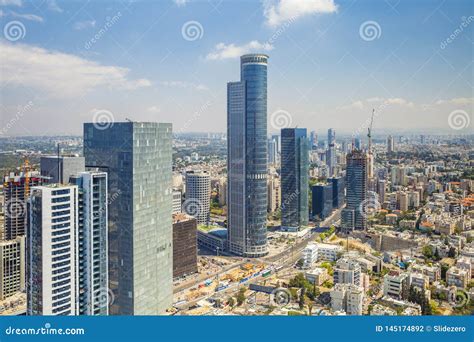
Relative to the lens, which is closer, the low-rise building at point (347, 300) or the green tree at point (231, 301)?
the low-rise building at point (347, 300)

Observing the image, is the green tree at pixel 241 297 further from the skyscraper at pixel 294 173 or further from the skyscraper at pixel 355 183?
the skyscraper at pixel 294 173

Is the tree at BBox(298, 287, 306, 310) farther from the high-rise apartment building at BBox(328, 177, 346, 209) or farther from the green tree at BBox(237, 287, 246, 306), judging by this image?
the high-rise apartment building at BBox(328, 177, 346, 209)

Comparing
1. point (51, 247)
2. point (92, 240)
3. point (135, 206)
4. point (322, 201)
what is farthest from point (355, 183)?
point (51, 247)

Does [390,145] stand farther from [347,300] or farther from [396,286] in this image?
[347,300]

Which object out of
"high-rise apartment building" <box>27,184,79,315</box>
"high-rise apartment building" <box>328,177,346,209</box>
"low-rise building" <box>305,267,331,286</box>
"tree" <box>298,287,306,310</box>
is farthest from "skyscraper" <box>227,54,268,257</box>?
"high-rise apartment building" <box>27,184,79,315</box>

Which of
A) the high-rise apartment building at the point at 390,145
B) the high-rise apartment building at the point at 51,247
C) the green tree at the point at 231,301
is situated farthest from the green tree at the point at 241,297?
the high-rise apartment building at the point at 390,145
